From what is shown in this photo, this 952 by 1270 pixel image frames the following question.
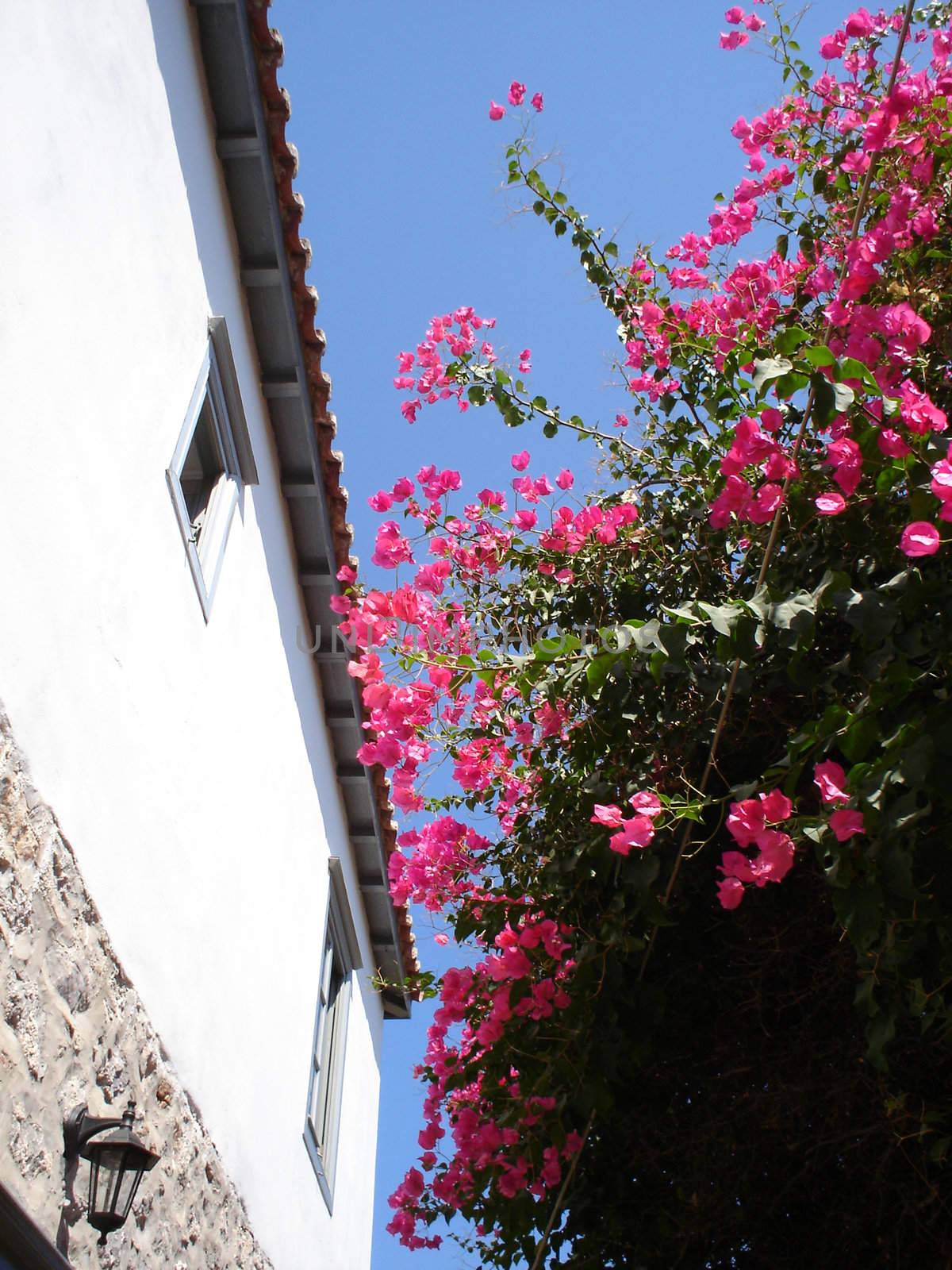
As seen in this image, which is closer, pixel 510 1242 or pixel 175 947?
pixel 510 1242

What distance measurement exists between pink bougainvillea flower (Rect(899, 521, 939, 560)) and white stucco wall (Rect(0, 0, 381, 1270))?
2093mm

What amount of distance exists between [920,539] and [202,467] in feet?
12.1

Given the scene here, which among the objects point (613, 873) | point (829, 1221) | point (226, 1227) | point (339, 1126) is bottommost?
point (829, 1221)

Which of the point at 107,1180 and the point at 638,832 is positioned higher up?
the point at 638,832

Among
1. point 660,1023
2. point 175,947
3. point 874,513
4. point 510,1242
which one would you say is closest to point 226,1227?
point 175,947

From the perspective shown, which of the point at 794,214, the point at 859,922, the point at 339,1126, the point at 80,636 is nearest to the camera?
the point at 859,922

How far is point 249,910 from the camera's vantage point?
16.2ft

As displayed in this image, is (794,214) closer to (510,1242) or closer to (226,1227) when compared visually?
(510,1242)

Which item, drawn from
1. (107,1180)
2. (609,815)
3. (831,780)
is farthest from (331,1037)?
(831,780)

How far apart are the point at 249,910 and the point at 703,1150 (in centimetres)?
268

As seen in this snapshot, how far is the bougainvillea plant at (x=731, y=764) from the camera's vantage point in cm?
223

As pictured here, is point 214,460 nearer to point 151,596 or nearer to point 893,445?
point 151,596

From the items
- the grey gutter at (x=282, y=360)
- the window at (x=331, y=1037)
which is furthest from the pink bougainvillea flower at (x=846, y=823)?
the window at (x=331, y=1037)

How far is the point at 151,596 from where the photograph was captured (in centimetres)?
384
